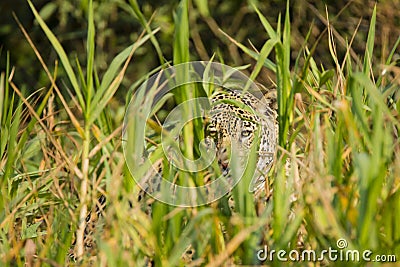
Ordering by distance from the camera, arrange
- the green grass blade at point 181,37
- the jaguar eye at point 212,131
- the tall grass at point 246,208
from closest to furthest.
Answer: the tall grass at point 246,208 → the green grass blade at point 181,37 → the jaguar eye at point 212,131

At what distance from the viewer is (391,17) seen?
Answer: 3746mm

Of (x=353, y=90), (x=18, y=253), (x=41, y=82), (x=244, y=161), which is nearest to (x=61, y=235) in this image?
(x=18, y=253)

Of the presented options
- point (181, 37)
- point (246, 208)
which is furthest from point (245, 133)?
point (246, 208)

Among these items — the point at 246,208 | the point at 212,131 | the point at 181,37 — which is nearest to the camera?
the point at 246,208

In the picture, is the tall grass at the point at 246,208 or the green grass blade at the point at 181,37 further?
the green grass blade at the point at 181,37

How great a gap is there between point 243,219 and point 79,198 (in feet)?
1.30

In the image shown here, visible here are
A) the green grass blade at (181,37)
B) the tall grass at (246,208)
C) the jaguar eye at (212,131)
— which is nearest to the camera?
the tall grass at (246,208)

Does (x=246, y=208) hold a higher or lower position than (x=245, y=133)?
lower

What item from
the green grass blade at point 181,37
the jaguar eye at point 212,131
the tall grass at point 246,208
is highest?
the green grass blade at point 181,37

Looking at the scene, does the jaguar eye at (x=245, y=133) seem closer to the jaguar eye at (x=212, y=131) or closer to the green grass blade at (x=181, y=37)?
the jaguar eye at (x=212, y=131)

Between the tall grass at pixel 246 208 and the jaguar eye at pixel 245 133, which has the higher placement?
the jaguar eye at pixel 245 133

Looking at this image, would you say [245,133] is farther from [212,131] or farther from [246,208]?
[246,208]

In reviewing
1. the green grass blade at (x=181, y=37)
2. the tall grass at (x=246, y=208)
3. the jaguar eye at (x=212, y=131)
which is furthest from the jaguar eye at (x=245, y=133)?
the green grass blade at (x=181, y=37)

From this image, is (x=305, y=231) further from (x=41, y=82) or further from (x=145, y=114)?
(x=41, y=82)
